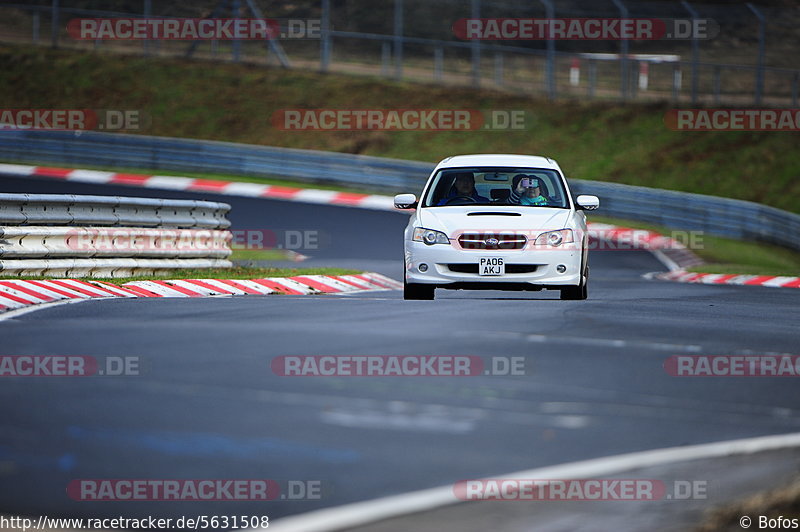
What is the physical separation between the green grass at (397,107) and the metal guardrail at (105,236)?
17.1 metres

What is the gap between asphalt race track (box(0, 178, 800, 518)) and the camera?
20.5 ft

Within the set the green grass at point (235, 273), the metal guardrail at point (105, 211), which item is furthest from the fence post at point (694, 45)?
the metal guardrail at point (105, 211)

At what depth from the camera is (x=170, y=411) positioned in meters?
7.52

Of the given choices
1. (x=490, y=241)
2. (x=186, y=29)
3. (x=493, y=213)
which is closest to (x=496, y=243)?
(x=490, y=241)

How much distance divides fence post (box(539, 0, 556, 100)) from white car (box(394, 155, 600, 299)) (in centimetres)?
2257

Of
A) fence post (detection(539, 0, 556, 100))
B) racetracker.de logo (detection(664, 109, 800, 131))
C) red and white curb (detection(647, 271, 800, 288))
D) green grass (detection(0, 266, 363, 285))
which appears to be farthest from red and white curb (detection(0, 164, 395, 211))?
green grass (detection(0, 266, 363, 285))

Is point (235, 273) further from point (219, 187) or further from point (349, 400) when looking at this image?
point (219, 187)

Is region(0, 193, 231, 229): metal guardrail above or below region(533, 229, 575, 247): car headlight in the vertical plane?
above

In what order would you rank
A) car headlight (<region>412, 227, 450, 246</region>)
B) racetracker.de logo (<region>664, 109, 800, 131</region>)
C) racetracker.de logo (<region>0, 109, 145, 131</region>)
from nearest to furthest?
→ car headlight (<region>412, 227, 450, 246</region>) → racetracker.de logo (<region>664, 109, 800, 131</region>) → racetracker.de logo (<region>0, 109, 145, 131</region>)

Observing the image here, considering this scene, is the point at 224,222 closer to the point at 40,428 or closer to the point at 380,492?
the point at 40,428

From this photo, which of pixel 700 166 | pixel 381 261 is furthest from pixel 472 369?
pixel 700 166

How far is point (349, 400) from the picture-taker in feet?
26.2

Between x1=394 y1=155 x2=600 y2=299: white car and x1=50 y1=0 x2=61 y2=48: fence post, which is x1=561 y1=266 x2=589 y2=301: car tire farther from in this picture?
x1=50 y1=0 x2=61 y2=48: fence post

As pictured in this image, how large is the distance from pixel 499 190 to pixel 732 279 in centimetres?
832
